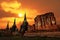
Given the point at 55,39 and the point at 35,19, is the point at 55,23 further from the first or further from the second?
the point at 55,39

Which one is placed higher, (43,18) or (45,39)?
(43,18)

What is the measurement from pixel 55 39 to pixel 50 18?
45.2 meters

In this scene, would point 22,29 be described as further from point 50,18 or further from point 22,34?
point 50,18

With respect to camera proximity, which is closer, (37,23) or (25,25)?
(25,25)

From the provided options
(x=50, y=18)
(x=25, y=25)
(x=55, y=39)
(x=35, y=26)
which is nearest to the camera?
(x=55, y=39)

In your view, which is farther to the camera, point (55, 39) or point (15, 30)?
point (15, 30)

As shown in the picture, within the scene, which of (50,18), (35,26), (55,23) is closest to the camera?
(55,23)

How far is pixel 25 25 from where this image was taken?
78.5 metres

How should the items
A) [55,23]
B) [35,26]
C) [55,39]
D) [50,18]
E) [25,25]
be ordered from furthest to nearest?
1. [35,26]
2. [50,18]
3. [55,23]
4. [25,25]
5. [55,39]

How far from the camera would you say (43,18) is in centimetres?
11044

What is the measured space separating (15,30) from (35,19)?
1459 centimetres

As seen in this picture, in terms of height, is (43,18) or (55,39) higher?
(43,18)

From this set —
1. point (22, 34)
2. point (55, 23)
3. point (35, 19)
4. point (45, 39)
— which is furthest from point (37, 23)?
point (45, 39)

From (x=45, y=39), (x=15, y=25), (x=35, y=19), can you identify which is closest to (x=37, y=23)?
(x=35, y=19)
